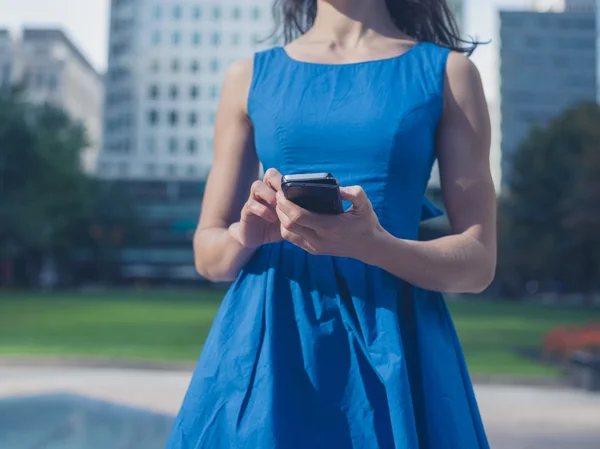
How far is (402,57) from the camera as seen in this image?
1453 mm

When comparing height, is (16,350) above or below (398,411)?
below

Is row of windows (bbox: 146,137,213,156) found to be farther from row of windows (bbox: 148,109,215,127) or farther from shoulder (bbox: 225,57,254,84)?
shoulder (bbox: 225,57,254,84)

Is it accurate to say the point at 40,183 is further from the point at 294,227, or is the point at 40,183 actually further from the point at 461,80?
the point at 294,227

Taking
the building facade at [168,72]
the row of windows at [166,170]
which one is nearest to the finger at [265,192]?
the row of windows at [166,170]

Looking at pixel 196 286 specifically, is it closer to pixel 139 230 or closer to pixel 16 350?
pixel 139 230

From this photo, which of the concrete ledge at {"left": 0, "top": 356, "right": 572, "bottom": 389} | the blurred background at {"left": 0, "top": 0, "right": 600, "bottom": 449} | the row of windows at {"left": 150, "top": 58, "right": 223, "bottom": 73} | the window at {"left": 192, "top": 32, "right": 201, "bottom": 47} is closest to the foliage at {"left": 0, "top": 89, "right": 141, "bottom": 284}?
the blurred background at {"left": 0, "top": 0, "right": 600, "bottom": 449}

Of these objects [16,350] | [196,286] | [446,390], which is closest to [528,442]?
[446,390]

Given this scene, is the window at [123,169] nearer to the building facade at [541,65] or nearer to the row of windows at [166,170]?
the row of windows at [166,170]

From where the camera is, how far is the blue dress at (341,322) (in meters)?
1.22

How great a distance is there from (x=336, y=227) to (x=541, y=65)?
71.8 meters

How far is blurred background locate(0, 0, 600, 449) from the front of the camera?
7781 millimetres

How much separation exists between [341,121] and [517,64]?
69910mm

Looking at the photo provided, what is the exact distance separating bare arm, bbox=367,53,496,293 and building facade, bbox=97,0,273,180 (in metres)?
61.9

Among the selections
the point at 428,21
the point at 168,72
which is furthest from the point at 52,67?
the point at 428,21
